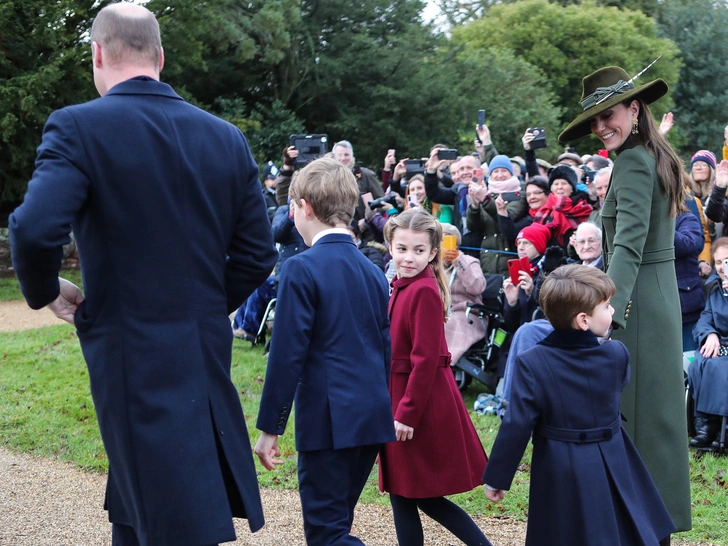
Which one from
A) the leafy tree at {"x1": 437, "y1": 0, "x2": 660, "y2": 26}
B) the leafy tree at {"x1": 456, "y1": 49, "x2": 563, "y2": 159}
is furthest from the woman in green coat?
the leafy tree at {"x1": 437, "y1": 0, "x2": 660, "y2": 26}

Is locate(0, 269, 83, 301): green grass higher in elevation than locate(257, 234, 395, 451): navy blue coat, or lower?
lower

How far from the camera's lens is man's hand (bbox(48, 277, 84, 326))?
8.67 ft

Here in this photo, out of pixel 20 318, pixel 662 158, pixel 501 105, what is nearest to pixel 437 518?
pixel 662 158

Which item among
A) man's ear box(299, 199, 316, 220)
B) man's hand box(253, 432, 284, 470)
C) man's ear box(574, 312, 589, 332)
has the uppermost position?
man's ear box(299, 199, 316, 220)

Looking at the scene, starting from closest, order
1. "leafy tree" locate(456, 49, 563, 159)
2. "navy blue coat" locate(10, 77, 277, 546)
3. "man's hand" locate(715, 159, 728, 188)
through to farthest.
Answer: "navy blue coat" locate(10, 77, 277, 546) → "man's hand" locate(715, 159, 728, 188) → "leafy tree" locate(456, 49, 563, 159)

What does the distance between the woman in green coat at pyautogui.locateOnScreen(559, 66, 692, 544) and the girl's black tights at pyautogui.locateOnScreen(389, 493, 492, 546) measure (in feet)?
2.55

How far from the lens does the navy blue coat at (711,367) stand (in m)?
5.77

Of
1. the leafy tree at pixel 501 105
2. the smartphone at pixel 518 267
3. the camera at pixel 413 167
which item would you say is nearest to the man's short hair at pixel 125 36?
the smartphone at pixel 518 267

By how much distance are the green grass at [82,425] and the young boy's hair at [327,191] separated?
7.21ft

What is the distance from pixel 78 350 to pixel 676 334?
287 inches

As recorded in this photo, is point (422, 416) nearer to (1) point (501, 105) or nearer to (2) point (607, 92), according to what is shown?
(2) point (607, 92)

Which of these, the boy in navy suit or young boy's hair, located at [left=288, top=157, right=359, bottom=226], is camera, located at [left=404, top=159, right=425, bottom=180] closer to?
young boy's hair, located at [left=288, top=157, right=359, bottom=226]

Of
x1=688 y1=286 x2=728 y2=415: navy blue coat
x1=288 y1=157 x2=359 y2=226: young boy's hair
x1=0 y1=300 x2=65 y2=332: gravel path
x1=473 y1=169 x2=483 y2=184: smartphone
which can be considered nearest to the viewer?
x1=288 y1=157 x2=359 y2=226: young boy's hair

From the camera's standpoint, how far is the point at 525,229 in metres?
6.80
